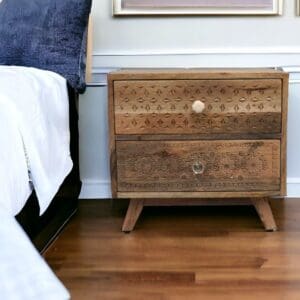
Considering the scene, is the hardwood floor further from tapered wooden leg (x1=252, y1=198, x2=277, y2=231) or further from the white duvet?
the white duvet

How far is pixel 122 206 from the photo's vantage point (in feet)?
8.34

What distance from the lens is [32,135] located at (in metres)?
1.62

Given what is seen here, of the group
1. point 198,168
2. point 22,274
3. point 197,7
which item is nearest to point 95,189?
point 198,168

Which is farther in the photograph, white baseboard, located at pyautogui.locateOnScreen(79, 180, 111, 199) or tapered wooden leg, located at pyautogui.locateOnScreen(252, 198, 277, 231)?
white baseboard, located at pyautogui.locateOnScreen(79, 180, 111, 199)

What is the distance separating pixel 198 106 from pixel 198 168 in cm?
23

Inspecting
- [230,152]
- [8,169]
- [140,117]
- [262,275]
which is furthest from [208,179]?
[8,169]

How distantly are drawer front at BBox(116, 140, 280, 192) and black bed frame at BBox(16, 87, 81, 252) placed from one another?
229 mm

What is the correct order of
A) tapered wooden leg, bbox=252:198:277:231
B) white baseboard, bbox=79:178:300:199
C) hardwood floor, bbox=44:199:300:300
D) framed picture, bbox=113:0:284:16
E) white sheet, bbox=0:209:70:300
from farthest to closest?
white baseboard, bbox=79:178:300:199 → framed picture, bbox=113:0:284:16 → tapered wooden leg, bbox=252:198:277:231 → hardwood floor, bbox=44:199:300:300 → white sheet, bbox=0:209:70:300

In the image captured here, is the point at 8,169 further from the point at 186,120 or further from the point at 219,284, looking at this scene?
the point at 186,120

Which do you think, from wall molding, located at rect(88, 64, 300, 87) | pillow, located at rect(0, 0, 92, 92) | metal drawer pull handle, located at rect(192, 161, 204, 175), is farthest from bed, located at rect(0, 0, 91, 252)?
metal drawer pull handle, located at rect(192, 161, 204, 175)

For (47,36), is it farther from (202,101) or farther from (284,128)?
(284,128)

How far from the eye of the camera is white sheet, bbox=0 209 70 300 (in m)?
0.95

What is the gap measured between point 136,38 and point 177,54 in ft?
0.62

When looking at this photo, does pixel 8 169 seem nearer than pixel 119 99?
Yes
